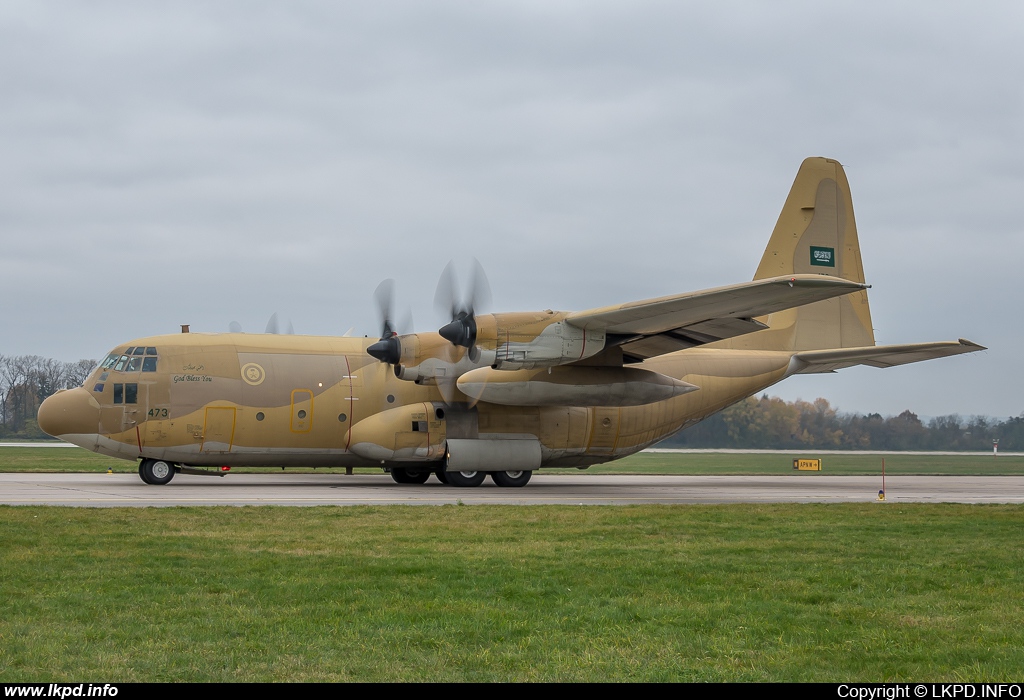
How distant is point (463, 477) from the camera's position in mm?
24516

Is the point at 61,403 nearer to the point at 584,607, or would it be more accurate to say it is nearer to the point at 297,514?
Result: the point at 297,514

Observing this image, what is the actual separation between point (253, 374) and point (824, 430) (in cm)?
3521

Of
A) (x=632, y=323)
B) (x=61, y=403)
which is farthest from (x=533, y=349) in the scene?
(x=61, y=403)

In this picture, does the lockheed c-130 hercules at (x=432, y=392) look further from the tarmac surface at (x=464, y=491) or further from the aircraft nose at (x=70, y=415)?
the tarmac surface at (x=464, y=491)

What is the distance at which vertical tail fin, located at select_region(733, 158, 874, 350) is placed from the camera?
27.9 metres

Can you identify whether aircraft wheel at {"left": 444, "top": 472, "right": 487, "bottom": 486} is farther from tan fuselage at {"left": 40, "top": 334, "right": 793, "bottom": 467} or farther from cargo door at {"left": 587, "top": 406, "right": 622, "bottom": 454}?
cargo door at {"left": 587, "top": 406, "right": 622, "bottom": 454}

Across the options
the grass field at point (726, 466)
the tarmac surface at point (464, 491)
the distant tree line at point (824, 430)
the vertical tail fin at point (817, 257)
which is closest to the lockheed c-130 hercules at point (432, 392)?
the tarmac surface at point (464, 491)

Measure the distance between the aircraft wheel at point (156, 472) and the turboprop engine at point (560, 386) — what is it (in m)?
7.60

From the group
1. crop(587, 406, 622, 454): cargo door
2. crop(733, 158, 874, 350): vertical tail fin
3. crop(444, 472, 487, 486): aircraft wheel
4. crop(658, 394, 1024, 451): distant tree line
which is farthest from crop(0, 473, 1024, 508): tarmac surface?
crop(658, 394, 1024, 451): distant tree line

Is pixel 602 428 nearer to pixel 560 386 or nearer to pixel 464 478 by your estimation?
pixel 560 386

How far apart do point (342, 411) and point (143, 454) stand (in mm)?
4855

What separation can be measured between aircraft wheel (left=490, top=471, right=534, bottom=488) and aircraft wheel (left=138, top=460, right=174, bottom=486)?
323 inches

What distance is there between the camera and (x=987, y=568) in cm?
1057

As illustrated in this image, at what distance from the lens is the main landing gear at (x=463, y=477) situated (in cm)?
2449
